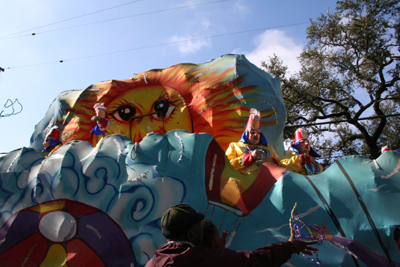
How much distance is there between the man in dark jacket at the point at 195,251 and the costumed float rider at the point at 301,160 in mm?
2992

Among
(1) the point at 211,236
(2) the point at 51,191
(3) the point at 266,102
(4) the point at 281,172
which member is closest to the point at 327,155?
(3) the point at 266,102

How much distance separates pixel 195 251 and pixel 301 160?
11.3 ft

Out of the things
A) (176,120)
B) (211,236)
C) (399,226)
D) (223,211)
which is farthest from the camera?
(176,120)

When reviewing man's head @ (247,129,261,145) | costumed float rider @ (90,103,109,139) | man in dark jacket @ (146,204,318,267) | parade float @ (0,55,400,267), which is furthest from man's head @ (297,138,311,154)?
man in dark jacket @ (146,204,318,267)

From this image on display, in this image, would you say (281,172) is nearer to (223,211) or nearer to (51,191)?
(223,211)

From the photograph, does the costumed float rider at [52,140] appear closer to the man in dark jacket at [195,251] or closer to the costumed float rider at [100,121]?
the costumed float rider at [100,121]

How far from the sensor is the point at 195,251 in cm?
154

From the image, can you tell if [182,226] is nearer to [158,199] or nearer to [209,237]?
[209,237]

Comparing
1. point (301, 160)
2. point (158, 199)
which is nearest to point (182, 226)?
point (158, 199)

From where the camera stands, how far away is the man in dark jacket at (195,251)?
4.93 feet

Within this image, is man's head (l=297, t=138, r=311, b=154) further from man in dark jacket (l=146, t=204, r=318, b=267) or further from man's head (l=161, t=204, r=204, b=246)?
man's head (l=161, t=204, r=204, b=246)

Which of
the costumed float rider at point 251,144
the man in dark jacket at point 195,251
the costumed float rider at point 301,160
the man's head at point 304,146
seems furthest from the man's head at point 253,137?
the man in dark jacket at point 195,251

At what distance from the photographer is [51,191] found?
344 centimetres

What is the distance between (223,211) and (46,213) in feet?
5.59
